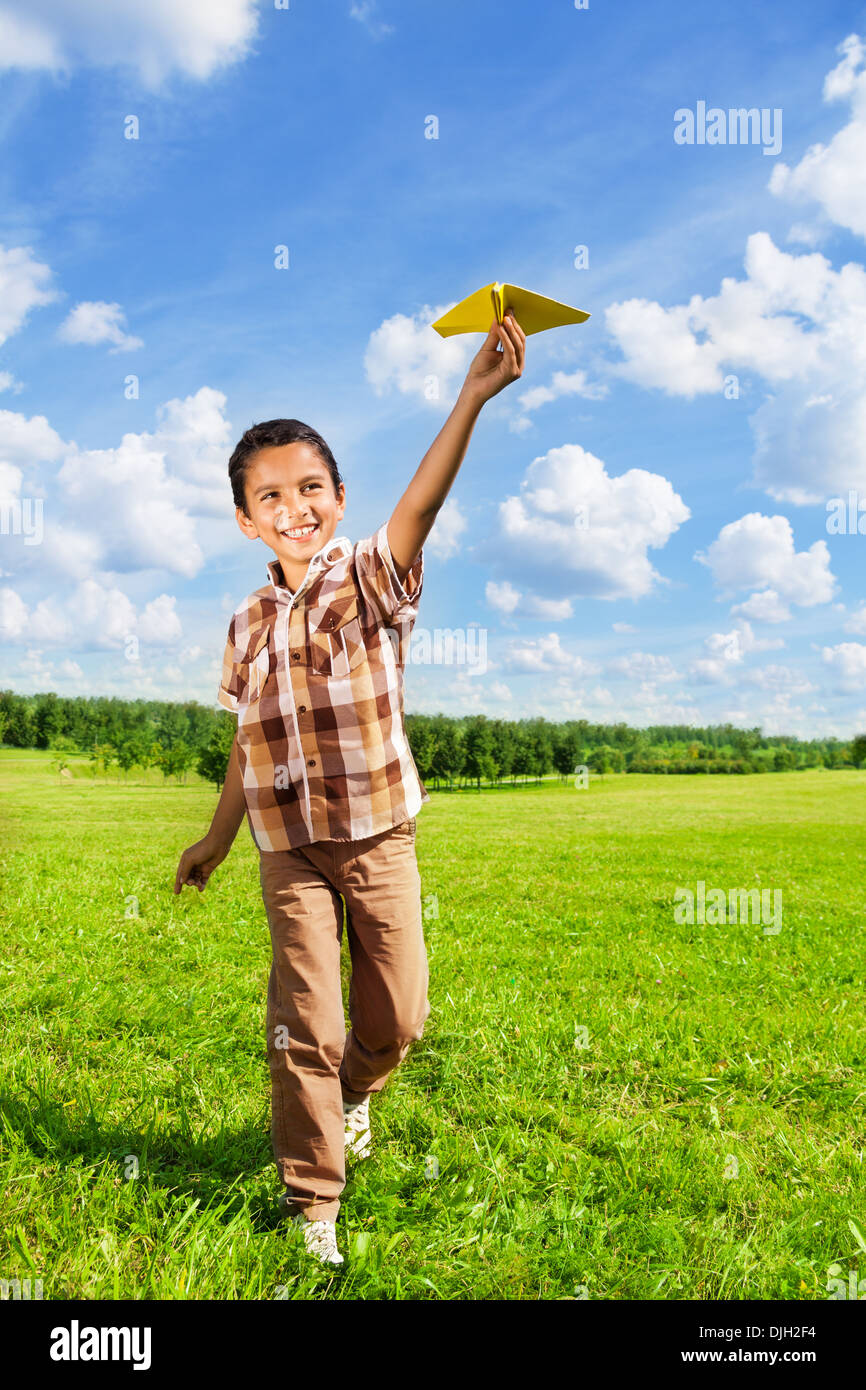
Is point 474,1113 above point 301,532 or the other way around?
the other way around

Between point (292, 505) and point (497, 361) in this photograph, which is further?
point (292, 505)

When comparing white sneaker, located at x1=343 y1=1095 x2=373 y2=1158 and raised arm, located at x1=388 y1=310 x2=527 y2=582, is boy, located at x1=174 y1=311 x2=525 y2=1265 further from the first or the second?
white sneaker, located at x1=343 y1=1095 x2=373 y2=1158

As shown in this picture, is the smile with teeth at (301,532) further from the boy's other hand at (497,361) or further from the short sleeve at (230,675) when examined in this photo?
the boy's other hand at (497,361)

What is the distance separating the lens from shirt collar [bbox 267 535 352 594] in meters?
3.01

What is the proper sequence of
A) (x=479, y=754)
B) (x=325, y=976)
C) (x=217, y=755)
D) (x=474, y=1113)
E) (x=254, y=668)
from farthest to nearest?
(x=479, y=754) < (x=217, y=755) < (x=474, y=1113) < (x=254, y=668) < (x=325, y=976)

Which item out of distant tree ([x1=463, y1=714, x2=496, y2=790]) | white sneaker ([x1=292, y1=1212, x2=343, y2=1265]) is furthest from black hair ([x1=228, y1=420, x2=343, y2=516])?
distant tree ([x1=463, y1=714, x2=496, y2=790])

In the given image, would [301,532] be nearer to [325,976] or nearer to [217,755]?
[325,976]

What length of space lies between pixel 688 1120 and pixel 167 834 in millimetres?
15309

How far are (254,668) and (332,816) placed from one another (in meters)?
0.59

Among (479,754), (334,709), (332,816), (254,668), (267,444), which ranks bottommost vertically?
(479,754)

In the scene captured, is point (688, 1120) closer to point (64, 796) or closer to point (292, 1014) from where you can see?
point (292, 1014)

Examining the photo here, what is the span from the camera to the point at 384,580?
2822mm

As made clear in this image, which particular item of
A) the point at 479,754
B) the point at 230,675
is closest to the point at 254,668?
the point at 230,675

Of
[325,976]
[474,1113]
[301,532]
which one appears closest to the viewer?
[325,976]
